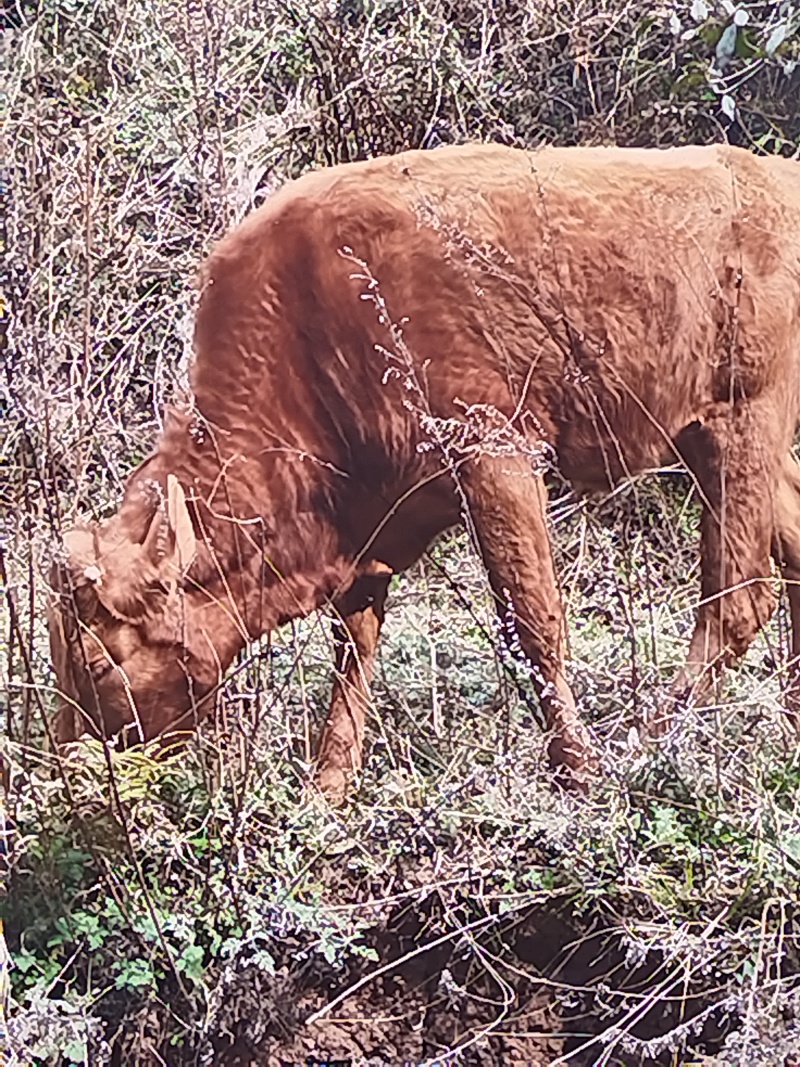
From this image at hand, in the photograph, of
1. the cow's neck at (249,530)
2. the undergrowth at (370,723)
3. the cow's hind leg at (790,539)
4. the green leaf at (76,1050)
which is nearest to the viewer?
the green leaf at (76,1050)

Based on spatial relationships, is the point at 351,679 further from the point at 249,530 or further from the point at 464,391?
the point at 464,391

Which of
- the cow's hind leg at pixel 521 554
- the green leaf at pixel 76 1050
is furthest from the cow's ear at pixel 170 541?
the green leaf at pixel 76 1050

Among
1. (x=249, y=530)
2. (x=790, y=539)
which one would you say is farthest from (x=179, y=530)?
(x=790, y=539)

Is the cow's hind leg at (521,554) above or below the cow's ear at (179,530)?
below

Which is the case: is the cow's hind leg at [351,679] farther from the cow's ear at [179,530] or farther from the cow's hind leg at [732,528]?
the cow's hind leg at [732,528]

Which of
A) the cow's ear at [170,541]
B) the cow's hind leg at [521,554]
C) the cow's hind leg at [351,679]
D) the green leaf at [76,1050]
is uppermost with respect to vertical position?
the cow's ear at [170,541]

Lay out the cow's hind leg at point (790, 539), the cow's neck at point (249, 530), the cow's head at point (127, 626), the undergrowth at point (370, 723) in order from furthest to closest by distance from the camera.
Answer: the cow's hind leg at point (790, 539), the cow's neck at point (249, 530), the cow's head at point (127, 626), the undergrowth at point (370, 723)

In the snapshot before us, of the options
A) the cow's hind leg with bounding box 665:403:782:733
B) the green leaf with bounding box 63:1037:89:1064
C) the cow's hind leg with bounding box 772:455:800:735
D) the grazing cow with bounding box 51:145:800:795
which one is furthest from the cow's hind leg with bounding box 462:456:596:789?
the green leaf with bounding box 63:1037:89:1064

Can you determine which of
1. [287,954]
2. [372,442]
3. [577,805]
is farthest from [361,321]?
[287,954]

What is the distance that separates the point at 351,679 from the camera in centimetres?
222

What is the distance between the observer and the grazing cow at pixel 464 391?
2102 millimetres

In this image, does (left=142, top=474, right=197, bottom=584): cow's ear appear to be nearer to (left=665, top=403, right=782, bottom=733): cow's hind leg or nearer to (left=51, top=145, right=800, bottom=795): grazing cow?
(left=51, top=145, right=800, bottom=795): grazing cow

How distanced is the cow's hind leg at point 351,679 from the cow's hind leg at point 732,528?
460mm

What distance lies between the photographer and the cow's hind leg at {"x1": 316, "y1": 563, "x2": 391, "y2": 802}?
212 cm
